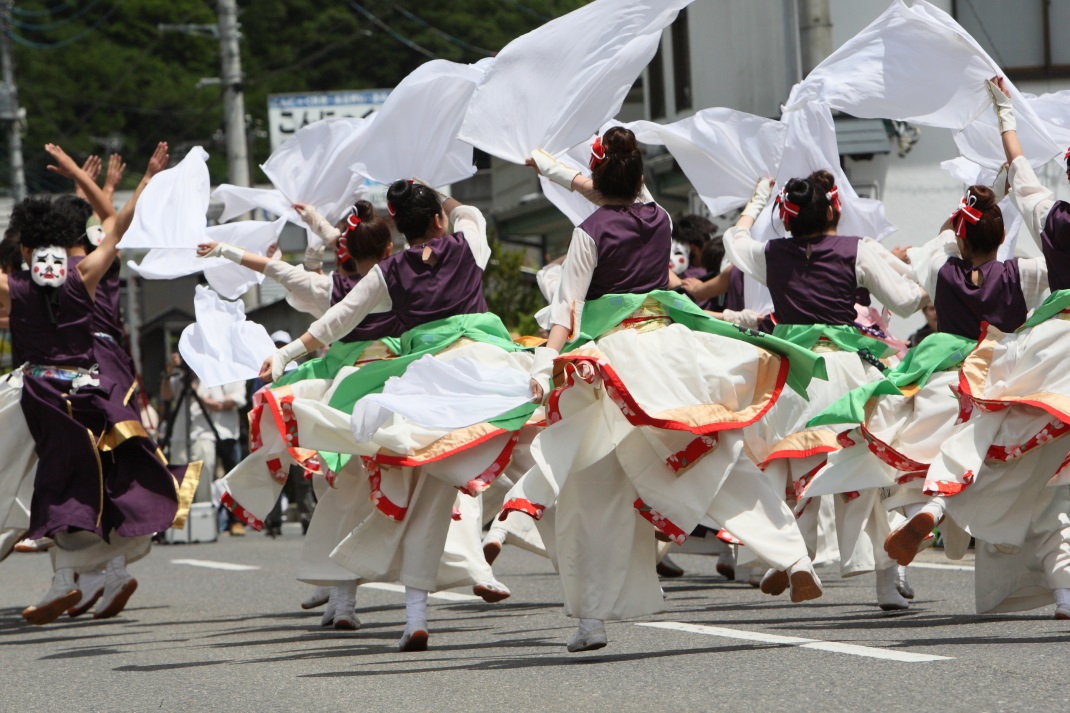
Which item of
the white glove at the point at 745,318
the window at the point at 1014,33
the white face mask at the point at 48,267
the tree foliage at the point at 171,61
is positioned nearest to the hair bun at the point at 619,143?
the white glove at the point at 745,318

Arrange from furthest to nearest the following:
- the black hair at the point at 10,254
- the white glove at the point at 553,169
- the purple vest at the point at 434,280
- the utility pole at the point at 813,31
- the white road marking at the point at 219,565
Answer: the utility pole at the point at 813,31
the white road marking at the point at 219,565
the black hair at the point at 10,254
the purple vest at the point at 434,280
the white glove at the point at 553,169

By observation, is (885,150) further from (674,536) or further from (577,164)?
(674,536)

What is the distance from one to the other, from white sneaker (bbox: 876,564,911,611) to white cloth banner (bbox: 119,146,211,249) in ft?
11.2

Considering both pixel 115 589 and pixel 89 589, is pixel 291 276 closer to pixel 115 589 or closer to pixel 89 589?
pixel 115 589

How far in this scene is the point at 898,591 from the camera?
788 cm

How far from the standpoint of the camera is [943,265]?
7.50 meters

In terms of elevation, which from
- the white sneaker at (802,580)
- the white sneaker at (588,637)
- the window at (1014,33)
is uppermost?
the window at (1014,33)

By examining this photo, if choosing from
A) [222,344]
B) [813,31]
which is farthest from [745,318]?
[813,31]

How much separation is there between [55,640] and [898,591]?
12.6 ft

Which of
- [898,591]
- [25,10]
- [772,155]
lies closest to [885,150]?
[772,155]

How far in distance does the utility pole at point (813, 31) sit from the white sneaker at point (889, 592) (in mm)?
7468

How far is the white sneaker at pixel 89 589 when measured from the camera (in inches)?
362

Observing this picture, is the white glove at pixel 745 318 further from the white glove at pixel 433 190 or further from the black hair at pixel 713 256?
the white glove at pixel 433 190

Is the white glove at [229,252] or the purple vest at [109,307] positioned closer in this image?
the white glove at [229,252]
